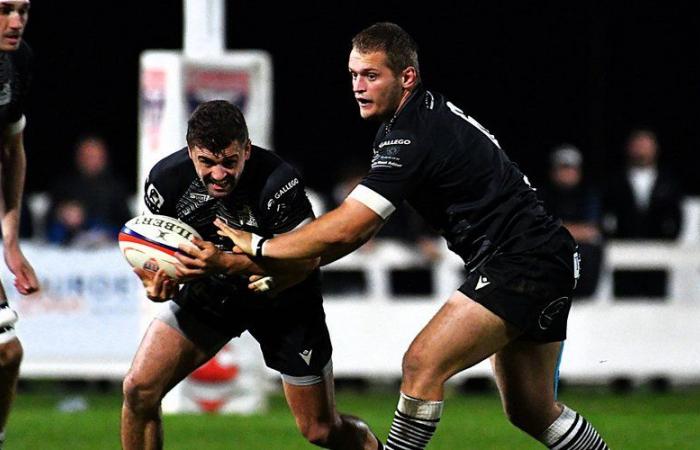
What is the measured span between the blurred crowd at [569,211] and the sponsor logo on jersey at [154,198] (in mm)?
6612

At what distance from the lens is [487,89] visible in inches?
792

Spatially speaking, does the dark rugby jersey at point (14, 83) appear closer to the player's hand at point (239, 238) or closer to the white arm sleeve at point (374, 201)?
the player's hand at point (239, 238)

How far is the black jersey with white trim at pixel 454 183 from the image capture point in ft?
24.0

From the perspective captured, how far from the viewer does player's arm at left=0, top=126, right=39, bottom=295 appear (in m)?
8.28

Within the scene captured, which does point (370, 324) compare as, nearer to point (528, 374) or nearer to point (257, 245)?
point (528, 374)

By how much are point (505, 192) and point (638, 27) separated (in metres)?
12.8

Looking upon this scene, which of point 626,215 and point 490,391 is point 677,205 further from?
point 490,391

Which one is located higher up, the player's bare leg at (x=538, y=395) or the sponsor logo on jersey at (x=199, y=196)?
the sponsor logo on jersey at (x=199, y=196)

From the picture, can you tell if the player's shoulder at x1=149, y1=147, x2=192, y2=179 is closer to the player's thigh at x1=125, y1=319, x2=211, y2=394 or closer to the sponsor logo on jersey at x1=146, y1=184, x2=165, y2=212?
the sponsor logo on jersey at x1=146, y1=184, x2=165, y2=212

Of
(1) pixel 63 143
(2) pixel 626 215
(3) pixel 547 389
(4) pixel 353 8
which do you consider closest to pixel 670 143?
(4) pixel 353 8

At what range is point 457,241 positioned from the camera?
762cm

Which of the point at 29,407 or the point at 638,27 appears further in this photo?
the point at 638,27

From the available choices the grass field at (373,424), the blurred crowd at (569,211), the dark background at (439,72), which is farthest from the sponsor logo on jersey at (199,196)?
the dark background at (439,72)

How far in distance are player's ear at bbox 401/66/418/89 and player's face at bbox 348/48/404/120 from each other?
0.06ft
